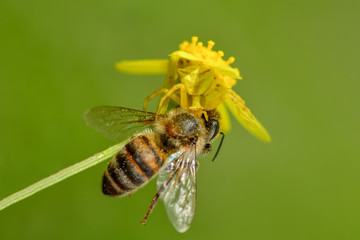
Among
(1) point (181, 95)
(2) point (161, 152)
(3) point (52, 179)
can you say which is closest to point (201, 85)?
(1) point (181, 95)

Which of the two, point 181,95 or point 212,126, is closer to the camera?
point 181,95

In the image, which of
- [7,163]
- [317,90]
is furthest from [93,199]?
[317,90]

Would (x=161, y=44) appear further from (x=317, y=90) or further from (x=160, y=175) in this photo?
(x=160, y=175)

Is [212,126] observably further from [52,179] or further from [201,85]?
[52,179]

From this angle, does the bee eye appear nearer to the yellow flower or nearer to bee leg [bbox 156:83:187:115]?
the yellow flower

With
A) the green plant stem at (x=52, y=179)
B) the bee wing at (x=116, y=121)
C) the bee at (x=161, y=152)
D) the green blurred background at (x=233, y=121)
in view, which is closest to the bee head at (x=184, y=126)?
the bee at (x=161, y=152)

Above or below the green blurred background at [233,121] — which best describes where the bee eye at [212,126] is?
below

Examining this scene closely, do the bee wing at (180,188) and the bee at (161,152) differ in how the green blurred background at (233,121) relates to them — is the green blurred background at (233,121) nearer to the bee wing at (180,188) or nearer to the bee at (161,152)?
the bee at (161,152)
